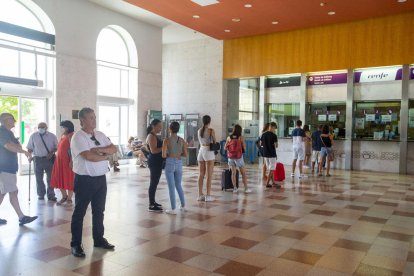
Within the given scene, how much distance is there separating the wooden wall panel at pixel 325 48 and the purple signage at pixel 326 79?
385 millimetres

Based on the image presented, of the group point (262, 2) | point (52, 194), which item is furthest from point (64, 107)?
point (262, 2)

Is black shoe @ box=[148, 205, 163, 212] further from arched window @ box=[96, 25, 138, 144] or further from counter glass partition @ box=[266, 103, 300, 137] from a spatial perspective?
counter glass partition @ box=[266, 103, 300, 137]

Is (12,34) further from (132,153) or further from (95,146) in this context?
(95,146)

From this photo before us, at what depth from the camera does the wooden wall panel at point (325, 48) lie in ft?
38.6

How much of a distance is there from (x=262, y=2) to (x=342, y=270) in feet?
29.2

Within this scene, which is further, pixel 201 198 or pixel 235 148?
pixel 235 148

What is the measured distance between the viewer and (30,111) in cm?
1121

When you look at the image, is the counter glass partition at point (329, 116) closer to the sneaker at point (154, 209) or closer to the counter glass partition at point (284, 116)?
the counter glass partition at point (284, 116)

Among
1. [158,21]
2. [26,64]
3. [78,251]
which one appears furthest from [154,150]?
[158,21]

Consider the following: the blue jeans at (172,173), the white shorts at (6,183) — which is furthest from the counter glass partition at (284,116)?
the white shorts at (6,183)

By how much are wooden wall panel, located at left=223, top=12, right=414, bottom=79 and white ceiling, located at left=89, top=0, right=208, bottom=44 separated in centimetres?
191

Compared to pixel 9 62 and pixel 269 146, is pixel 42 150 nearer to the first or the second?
pixel 269 146

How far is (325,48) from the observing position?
1304 centimetres

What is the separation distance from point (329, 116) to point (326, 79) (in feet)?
4.58
